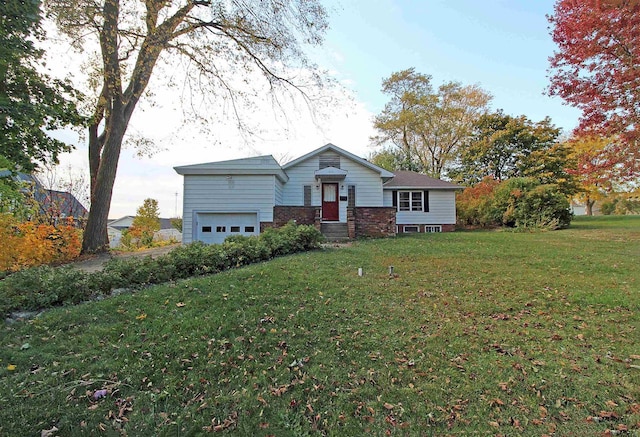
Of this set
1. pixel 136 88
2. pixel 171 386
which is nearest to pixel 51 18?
pixel 136 88

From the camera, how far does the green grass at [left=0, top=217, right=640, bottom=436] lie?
2566 millimetres

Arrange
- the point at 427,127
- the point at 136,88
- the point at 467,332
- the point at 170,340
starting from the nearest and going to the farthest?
1. the point at 170,340
2. the point at 467,332
3. the point at 136,88
4. the point at 427,127

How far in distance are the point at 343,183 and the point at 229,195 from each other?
552 cm

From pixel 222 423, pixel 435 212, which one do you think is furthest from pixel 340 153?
pixel 222 423

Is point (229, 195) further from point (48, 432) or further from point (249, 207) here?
point (48, 432)

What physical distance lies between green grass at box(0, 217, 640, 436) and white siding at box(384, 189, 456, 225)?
12841mm

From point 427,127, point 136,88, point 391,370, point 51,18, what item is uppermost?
point 427,127

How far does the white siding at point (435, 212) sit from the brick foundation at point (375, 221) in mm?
4989

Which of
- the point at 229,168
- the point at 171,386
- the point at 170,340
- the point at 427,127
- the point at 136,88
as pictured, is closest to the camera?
the point at 171,386

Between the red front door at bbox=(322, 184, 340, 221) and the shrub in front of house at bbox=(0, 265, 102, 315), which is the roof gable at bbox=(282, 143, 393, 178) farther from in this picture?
the shrub in front of house at bbox=(0, 265, 102, 315)

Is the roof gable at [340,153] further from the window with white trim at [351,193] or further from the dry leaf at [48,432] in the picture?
the dry leaf at [48,432]

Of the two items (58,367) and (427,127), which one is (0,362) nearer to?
(58,367)

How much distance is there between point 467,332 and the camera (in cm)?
404

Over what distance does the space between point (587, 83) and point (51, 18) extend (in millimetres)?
14245
